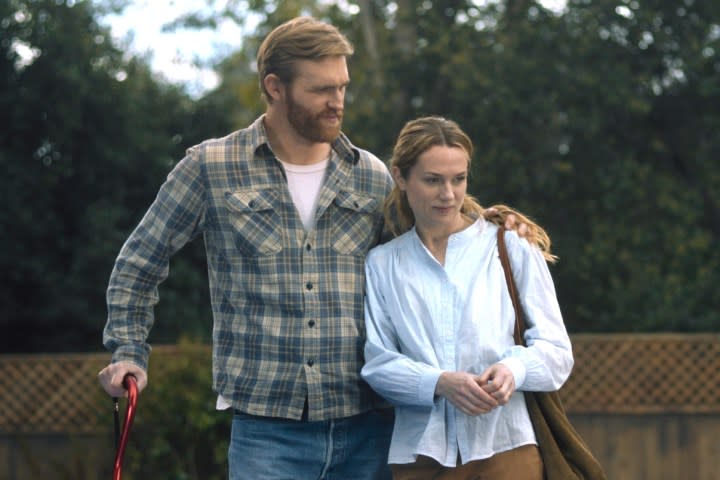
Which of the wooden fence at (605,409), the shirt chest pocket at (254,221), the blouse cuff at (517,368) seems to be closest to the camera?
the blouse cuff at (517,368)

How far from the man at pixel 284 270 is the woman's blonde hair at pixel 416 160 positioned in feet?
0.31

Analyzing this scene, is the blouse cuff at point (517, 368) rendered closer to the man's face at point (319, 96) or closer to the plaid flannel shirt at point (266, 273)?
the plaid flannel shirt at point (266, 273)

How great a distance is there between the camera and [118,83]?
39.2 feet

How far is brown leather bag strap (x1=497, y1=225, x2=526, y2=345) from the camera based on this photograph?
368cm

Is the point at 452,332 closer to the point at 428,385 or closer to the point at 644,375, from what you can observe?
the point at 428,385

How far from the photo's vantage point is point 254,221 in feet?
12.7

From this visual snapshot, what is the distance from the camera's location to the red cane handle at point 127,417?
366cm

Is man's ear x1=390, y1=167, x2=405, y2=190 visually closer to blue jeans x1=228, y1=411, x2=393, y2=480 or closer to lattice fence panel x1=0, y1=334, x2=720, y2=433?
blue jeans x1=228, y1=411, x2=393, y2=480

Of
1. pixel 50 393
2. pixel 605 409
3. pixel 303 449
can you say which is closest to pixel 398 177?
pixel 303 449

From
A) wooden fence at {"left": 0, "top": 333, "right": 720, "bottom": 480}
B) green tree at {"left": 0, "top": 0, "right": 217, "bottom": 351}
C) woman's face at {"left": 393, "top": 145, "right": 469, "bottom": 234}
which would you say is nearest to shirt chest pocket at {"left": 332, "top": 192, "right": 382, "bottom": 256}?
woman's face at {"left": 393, "top": 145, "right": 469, "bottom": 234}

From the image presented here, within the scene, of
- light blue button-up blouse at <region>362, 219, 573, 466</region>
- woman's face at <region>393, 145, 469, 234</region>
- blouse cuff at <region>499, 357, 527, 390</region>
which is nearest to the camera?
blouse cuff at <region>499, 357, 527, 390</region>

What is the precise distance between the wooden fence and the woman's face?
230 inches

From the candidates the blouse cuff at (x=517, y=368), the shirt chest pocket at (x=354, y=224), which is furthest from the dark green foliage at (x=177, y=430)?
the blouse cuff at (x=517, y=368)

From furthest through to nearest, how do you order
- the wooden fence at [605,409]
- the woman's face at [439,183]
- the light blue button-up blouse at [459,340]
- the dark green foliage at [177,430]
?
the wooden fence at [605,409] → the dark green foliage at [177,430] → the woman's face at [439,183] → the light blue button-up blouse at [459,340]
